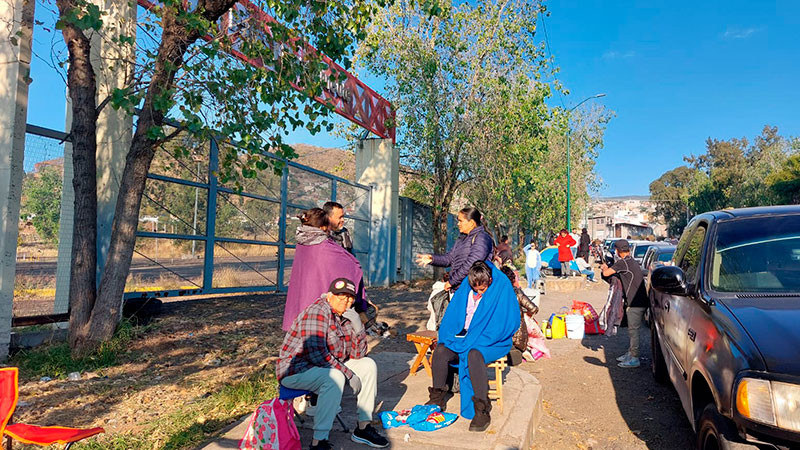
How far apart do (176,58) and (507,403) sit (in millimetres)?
5357

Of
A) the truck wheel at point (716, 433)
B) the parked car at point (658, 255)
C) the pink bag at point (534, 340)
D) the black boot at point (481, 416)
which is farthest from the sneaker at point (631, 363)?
the parked car at point (658, 255)

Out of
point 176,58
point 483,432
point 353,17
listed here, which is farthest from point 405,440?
point 353,17

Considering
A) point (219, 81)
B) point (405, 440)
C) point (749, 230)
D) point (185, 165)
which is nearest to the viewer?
point (405, 440)

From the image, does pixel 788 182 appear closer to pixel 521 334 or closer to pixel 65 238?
pixel 521 334

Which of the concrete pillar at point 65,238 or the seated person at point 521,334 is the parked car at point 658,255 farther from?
the concrete pillar at point 65,238

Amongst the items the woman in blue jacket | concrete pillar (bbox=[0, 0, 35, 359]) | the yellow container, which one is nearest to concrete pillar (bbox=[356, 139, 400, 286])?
the yellow container

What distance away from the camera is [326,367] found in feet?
12.8

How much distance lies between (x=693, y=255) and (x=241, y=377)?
Answer: 15.3 ft

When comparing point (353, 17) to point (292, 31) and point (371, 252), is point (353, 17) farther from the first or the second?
point (371, 252)

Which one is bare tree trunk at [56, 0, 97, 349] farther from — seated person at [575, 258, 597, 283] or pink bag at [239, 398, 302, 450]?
seated person at [575, 258, 597, 283]

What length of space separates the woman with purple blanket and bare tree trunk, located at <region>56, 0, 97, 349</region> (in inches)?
125

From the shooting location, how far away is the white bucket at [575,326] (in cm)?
919

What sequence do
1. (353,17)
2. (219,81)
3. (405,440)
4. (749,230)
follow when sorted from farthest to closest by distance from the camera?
(353,17) < (219,81) < (749,230) < (405,440)

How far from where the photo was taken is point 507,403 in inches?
197
